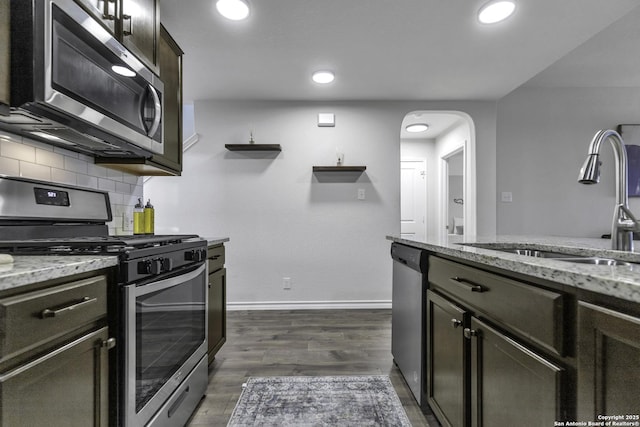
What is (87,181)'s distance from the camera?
5.63 ft

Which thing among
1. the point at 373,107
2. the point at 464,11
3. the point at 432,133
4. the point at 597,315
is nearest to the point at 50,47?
the point at 597,315

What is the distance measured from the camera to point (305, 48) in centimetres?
241

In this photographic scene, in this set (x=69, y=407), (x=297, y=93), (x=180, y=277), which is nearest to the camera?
(x=69, y=407)

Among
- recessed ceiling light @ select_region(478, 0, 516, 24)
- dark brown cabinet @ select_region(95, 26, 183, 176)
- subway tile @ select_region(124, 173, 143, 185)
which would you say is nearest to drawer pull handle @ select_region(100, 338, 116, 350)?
dark brown cabinet @ select_region(95, 26, 183, 176)

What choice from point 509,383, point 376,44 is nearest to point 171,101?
point 376,44

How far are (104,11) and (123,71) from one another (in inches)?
8.8

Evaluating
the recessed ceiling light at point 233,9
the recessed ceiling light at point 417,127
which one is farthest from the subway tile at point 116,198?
the recessed ceiling light at point 417,127

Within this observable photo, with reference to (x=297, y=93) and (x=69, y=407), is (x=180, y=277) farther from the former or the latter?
(x=297, y=93)

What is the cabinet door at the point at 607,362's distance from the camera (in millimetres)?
548

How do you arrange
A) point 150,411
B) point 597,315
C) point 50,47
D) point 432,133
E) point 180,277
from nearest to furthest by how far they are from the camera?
1. point 597,315
2. point 50,47
3. point 150,411
4. point 180,277
5. point 432,133

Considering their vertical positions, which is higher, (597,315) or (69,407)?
(597,315)

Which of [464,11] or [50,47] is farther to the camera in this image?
[464,11]

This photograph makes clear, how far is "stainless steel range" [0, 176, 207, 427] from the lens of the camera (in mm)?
1015

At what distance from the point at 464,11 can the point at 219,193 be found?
2.68m
